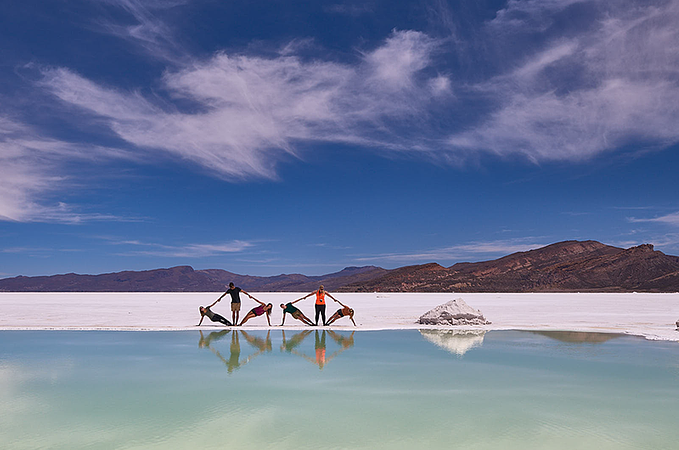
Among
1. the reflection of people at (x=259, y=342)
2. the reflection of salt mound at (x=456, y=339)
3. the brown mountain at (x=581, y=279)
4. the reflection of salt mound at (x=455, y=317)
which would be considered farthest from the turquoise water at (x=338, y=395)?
the brown mountain at (x=581, y=279)

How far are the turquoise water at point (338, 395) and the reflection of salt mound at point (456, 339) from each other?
7.9 inches

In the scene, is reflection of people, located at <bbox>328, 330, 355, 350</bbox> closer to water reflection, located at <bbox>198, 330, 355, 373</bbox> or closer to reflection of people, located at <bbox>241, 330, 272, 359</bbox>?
water reflection, located at <bbox>198, 330, 355, 373</bbox>

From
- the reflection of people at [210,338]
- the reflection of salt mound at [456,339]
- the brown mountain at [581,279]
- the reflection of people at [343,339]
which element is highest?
the brown mountain at [581,279]

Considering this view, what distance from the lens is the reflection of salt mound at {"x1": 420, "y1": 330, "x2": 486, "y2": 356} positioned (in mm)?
15273

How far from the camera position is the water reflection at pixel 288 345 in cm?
1298

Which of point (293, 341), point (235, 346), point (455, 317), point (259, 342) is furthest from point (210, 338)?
point (455, 317)

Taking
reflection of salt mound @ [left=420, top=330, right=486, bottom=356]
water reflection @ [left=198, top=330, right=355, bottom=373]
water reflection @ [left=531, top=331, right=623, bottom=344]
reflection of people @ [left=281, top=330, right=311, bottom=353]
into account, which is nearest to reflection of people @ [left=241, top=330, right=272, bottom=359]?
water reflection @ [left=198, top=330, right=355, bottom=373]

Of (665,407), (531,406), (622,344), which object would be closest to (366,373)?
(531,406)

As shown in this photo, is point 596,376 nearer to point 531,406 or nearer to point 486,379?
point 486,379

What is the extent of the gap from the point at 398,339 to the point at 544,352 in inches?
194

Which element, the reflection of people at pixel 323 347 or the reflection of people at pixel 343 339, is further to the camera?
the reflection of people at pixel 343 339

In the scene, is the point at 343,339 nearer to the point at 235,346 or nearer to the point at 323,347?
the point at 323,347

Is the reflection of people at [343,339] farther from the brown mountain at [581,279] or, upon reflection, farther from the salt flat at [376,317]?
the brown mountain at [581,279]

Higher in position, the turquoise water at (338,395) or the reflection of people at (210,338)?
the reflection of people at (210,338)
